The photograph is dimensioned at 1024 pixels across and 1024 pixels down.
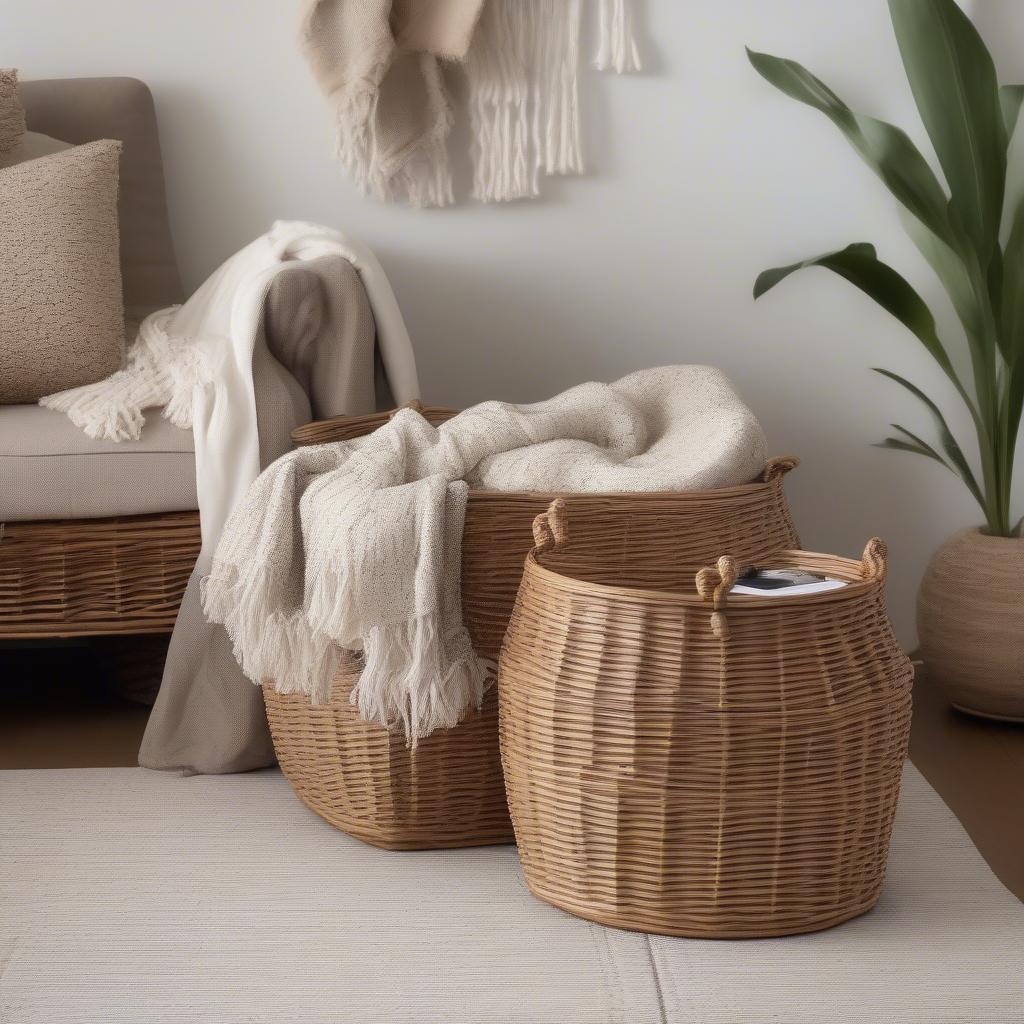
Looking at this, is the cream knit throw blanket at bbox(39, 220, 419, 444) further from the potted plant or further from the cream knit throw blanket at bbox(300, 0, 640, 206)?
the potted plant

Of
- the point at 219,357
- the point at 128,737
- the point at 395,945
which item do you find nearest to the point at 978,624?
the point at 395,945

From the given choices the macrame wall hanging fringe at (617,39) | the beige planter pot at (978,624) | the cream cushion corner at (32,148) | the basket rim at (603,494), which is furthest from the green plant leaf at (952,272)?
the cream cushion corner at (32,148)

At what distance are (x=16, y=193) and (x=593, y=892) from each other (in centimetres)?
126

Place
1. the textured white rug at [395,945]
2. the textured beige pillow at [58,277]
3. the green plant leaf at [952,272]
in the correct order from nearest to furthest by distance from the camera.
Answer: the textured white rug at [395,945]
the textured beige pillow at [58,277]
the green plant leaf at [952,272]

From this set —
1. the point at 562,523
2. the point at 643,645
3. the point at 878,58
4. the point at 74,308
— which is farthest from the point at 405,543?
the point at 878,58

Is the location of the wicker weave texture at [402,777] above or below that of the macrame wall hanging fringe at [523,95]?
below

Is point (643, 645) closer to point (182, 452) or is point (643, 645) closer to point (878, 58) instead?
point (182, 452)

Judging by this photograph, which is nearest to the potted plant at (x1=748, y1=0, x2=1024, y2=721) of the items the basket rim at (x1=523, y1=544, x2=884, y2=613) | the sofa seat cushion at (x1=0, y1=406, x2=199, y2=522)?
the basket rim at (x1=523, y1=544, x2=884, y2=613)

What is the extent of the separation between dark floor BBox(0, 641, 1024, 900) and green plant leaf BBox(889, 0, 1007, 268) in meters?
0.69

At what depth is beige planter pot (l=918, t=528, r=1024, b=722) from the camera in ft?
5.92

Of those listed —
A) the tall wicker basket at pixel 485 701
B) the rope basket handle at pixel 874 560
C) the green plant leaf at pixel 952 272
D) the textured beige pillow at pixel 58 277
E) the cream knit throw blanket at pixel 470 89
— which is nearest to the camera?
the rope basket handle at pixel 874 560

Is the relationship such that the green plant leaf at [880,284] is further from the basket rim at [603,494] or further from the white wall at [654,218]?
the basket rim at [603,494]

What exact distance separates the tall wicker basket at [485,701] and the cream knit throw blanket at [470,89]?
838 millimetres

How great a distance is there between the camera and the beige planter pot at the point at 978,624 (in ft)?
5.92
